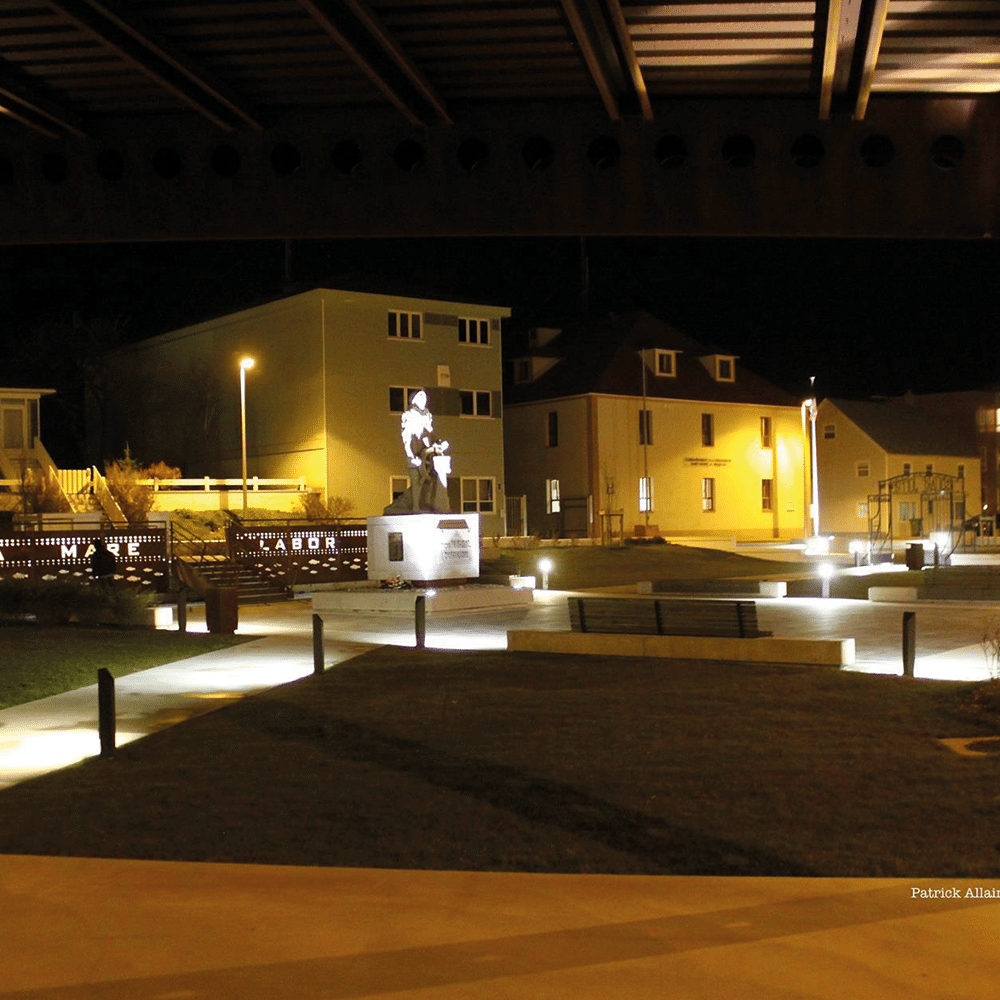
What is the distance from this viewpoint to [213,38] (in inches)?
163

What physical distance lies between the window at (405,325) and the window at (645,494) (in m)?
13.9

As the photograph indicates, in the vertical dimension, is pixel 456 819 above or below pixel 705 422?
below

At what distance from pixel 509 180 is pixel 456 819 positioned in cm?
471

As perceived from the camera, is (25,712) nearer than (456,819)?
No

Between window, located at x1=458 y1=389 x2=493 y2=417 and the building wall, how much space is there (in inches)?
255

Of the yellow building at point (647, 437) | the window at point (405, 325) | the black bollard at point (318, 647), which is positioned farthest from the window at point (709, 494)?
the black bollard at point (318, 647)

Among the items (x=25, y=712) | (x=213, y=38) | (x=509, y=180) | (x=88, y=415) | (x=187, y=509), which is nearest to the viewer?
(x=213, y=38)

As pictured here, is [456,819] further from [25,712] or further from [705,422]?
[705,422]

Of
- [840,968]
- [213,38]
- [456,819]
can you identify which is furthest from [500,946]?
[213,38]

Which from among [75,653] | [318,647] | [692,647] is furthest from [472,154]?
[75,653]

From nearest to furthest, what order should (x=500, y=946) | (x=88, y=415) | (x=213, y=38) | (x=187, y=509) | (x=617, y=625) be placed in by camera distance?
(x=213, y=38) < (x=500, y=946) < (x=617, y=625) < (x=187, y=509) < (x=88, y=415)

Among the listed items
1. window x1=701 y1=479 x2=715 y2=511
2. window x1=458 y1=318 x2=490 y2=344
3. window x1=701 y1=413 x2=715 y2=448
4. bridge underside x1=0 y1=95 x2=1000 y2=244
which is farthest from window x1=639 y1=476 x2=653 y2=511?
bridge underside x1=0 y1=95 x2=1000 y2=244

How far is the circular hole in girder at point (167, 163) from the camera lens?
4.97 m

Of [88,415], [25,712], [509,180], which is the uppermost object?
[88,415]
